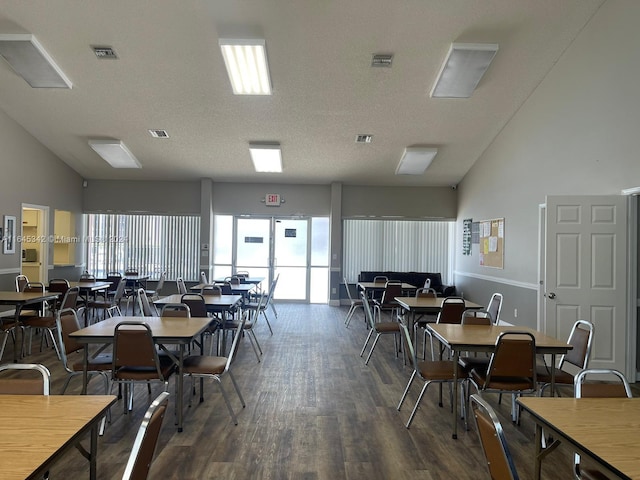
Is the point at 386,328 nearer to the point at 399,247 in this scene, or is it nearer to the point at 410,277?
the point at 410,277

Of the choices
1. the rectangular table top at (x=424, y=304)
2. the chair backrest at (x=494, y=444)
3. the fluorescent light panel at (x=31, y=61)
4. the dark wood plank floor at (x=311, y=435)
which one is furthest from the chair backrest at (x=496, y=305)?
the fluorescent light panel at (x=31, y=61)

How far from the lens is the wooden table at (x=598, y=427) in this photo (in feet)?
4.63

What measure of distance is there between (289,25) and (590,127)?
378 cm

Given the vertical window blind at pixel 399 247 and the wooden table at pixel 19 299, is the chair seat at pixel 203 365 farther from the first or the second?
the vertical window blind at pixel 399 247

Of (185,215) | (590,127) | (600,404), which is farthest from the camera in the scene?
(185,215)

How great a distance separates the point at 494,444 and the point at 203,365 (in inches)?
96.8

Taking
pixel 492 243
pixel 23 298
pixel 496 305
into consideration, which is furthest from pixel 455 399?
pixel 492 243

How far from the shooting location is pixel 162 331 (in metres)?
3.38

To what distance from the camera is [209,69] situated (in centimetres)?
595

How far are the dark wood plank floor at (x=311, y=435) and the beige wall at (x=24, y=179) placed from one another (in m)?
3.71

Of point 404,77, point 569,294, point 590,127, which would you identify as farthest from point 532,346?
point 404,77

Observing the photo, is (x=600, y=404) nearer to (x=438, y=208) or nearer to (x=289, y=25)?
(x=289, y=25)

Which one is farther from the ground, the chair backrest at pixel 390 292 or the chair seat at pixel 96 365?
the chair backrest at pixel 390 292

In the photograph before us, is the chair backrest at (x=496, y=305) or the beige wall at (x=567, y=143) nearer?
the beige wall at (x=567, y=143)
